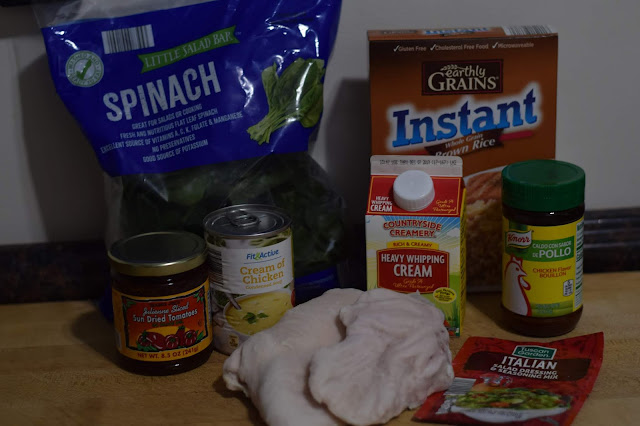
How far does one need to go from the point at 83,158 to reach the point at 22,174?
109mm

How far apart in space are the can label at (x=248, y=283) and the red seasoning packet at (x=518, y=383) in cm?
26

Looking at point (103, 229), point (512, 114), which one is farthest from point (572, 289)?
point (103, 229)

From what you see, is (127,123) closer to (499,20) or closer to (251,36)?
(251,36)

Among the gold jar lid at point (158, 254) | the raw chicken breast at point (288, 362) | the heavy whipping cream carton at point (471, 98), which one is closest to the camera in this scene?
the raw chicken breast at point (288, 362)

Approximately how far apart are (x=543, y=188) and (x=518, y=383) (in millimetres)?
262

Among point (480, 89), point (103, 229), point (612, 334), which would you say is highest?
point (480, 89)

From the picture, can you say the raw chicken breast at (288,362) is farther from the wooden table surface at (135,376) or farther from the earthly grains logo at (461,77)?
the earthly grains logo at (461,77)

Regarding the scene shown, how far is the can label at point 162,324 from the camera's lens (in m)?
1.08

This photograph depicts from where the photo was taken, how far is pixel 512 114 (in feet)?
4.06

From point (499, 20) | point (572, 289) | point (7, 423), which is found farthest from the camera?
point (499, 20)

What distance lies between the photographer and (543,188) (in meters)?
1.10

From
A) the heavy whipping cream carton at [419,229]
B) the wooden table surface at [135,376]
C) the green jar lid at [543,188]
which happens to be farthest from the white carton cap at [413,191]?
the wooden table surface at [135,376]

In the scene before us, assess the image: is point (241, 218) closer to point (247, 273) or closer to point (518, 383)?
point (247, 273)

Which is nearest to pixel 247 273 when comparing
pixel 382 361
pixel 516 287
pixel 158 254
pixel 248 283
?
pixel 248 283
